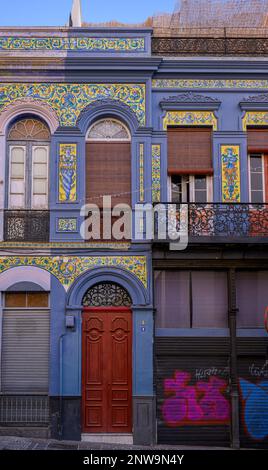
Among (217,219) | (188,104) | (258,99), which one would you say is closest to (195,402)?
(217,219)

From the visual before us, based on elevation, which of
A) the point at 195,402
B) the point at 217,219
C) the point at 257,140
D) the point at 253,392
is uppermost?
the point at 257,140

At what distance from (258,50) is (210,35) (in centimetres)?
126

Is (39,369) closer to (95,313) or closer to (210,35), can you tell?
(95,313)

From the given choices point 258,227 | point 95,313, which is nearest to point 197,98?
point 258,227

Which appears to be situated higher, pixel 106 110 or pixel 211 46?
pixel 211 46

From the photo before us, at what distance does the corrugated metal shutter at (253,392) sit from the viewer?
53.1 ft

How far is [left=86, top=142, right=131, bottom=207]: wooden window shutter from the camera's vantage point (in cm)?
1709

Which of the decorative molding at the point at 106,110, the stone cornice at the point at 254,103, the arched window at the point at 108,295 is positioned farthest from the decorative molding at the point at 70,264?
the stone cornice at the point at 254,103

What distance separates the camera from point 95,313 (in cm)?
1666

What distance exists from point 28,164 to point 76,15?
4.73 metres

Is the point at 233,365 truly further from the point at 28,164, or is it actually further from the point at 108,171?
the point at 28,164

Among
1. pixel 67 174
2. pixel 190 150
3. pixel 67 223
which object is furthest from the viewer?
pixel 190 150

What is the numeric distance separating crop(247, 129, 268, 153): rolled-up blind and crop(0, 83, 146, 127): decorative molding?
2.61m

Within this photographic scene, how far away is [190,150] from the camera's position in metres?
17.4
